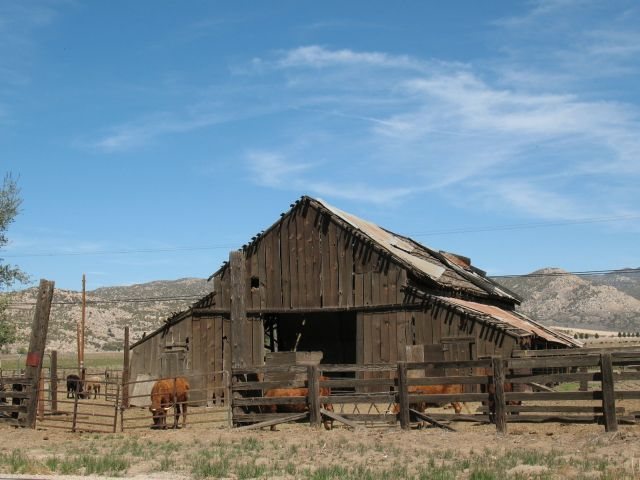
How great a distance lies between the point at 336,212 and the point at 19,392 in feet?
49.6

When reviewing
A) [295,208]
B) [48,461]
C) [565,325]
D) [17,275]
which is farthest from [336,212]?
[565,325]

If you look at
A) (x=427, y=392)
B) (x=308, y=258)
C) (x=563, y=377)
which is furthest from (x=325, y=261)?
(x=563, y=377)

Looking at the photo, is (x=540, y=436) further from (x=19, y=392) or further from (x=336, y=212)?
(x=336, y=212)

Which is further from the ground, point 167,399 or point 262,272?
point 262,272

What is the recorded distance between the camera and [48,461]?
14.7 metres

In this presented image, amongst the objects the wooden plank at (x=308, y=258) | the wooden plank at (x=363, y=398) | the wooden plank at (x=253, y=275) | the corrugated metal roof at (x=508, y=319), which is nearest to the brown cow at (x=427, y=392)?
the wooden plank at (x=363, y=398)

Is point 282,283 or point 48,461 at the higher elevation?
point 282,283

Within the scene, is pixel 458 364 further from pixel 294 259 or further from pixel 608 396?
pixel 294 259

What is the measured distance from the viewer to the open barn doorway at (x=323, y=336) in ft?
125

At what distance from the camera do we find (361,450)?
51.0ft

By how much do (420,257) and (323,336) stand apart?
5.83 meters

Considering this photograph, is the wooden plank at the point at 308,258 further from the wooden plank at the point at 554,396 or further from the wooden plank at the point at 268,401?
the wooden plank at the point at 554,396

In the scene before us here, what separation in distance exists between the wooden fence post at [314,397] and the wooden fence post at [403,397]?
7.16 ft

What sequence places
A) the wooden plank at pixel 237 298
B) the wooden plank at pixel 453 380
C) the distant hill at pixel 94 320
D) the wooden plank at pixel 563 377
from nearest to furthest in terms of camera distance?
the wooden plank at pixel 563 377 < the wooden plank at pixel 453 380 < the wooden plank at pixel 237 298 < the distant hill at pixel 94 320
